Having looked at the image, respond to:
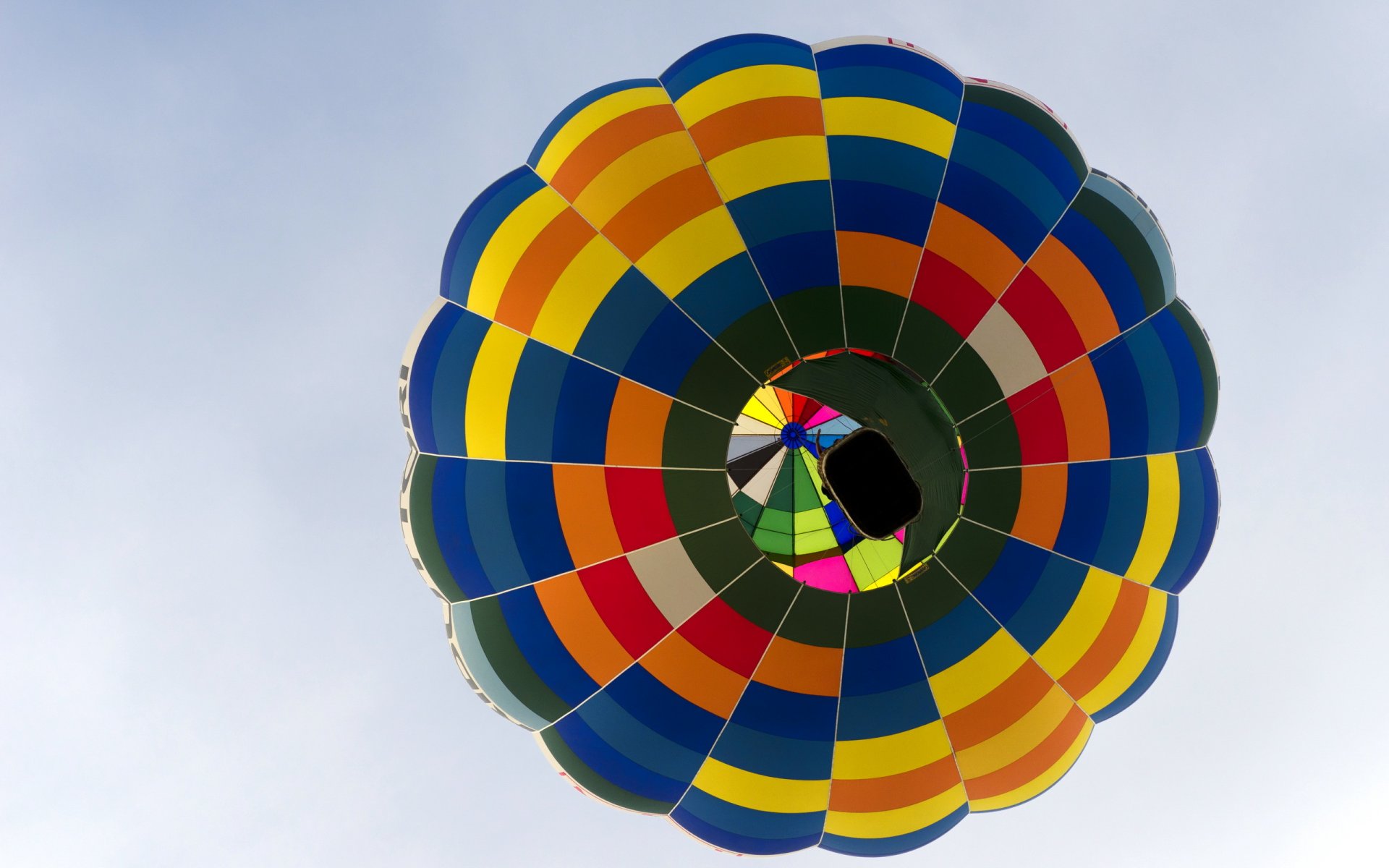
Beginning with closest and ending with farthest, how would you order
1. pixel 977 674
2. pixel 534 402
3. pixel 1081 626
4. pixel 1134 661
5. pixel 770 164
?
pixel 770 164 < pixel 534 402 < pixel 977 674 < pixel 1081 626 < pixel 1134 661

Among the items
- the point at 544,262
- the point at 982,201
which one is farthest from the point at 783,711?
the point at 982,201

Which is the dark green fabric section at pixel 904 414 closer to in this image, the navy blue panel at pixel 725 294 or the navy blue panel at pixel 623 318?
the navy blue panel at pixel 725 294

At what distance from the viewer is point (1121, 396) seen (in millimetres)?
5090

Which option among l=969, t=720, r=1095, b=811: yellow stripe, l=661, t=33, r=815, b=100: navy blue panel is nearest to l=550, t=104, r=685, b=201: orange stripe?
l=661, t=33, r=815, b=100: navy blue panel

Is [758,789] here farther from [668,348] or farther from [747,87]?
[747,87]

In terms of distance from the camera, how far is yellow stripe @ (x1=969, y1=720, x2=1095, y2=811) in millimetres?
5480

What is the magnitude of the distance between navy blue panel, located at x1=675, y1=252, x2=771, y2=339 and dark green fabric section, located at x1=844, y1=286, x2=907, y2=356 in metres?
0.48

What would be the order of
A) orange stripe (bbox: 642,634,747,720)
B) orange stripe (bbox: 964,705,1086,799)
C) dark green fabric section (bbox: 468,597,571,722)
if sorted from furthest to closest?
orange stripe (bbox: 964,705,1086,799), dark green fabric section (bbox: 468,597,571,722), orange stripe (bbox: 642,634,747,720)

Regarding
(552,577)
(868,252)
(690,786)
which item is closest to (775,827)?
(690,786)

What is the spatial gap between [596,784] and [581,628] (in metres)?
1.03

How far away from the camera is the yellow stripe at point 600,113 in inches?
192

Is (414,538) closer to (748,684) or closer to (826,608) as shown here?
(748,684)

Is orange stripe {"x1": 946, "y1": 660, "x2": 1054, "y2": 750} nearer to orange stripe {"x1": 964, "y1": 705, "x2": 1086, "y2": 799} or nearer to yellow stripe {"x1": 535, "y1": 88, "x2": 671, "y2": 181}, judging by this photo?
orange stripe {"x1": 964, "y1": 705, "x2": 1086, "y2": 799}

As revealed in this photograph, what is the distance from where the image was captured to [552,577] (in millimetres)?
5039
